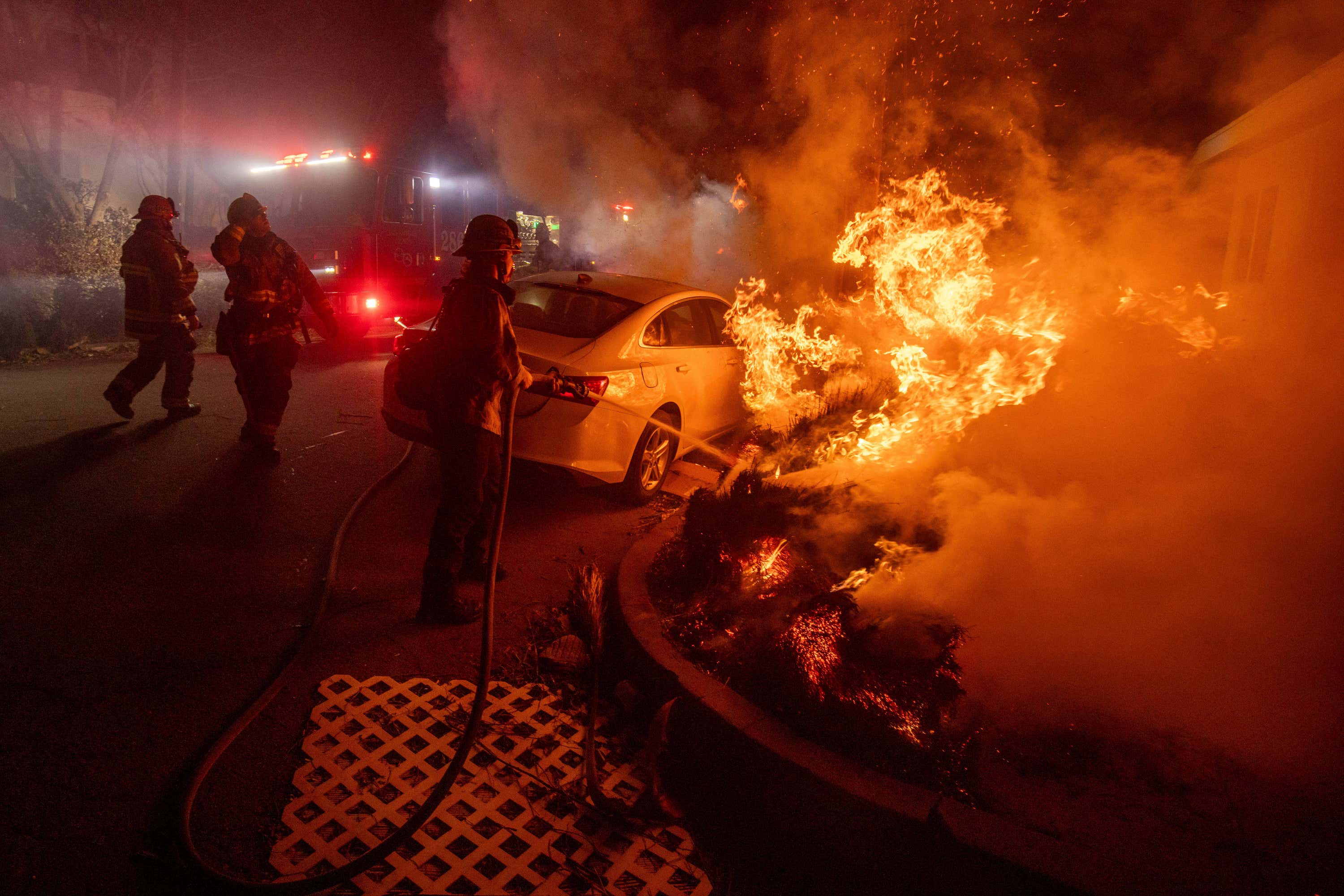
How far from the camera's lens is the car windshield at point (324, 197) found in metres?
11.6

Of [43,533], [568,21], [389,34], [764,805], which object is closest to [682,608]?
[764,805]

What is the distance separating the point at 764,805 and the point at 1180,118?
42.3 ft

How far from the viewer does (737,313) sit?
723 centimetres

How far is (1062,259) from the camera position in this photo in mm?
6719

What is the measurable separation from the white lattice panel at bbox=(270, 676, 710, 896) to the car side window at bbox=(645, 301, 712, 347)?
3.38m

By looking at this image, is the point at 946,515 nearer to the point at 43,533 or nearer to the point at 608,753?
the point at 608,753

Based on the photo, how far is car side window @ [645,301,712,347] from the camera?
20.3 ft

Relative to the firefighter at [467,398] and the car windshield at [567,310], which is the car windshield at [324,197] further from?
the firefighter at [467,398]

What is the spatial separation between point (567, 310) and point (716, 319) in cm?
152

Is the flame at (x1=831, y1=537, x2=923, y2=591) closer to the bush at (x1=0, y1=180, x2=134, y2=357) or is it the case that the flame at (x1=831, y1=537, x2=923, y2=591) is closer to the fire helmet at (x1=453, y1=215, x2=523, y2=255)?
the fire helmet at (x1=453, y1=215, x2=523, y2=255)

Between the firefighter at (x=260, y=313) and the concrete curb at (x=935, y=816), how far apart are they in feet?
14.9

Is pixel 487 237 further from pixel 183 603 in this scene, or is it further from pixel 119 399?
pixel 119 399

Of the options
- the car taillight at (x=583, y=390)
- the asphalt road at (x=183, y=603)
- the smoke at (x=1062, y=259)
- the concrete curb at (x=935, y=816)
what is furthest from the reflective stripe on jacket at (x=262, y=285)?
the concrete curb at (x=935, y=816)

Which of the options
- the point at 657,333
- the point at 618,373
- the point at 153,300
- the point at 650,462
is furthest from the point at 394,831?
the point at 153,300
